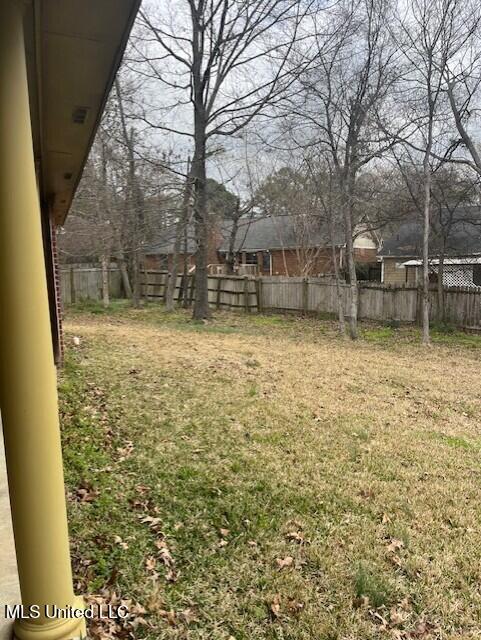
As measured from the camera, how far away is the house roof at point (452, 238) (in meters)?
15.0

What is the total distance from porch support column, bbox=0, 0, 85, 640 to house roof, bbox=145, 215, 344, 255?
13.6 meters

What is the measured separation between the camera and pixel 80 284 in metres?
19.3

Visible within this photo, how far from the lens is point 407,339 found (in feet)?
40.3

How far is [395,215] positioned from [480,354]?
6908 millimetres

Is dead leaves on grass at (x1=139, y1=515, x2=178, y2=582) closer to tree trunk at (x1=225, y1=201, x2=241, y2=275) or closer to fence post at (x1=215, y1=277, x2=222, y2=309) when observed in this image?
fence post at (x1=215, y1=277, x2=222, y2=309)

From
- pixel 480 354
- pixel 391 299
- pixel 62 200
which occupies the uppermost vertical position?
pixel 62 200

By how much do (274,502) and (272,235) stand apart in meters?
26.9

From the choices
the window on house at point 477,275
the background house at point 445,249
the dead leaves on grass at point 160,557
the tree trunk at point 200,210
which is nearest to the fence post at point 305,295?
the background house at point 445,249

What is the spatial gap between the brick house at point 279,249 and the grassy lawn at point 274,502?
16956 millimetres

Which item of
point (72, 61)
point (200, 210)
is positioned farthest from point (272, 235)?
point (72, 61)

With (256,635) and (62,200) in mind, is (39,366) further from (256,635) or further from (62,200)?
(62,200)

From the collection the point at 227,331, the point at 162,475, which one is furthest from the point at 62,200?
the point at 227,331

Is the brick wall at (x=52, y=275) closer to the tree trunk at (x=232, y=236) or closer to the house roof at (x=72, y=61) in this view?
the house roof at (x=72, y=61)

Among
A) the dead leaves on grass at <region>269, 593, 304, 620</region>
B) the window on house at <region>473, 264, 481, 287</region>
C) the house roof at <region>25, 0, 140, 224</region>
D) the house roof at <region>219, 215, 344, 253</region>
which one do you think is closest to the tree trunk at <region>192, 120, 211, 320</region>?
the house roof at <region>219, 215, 344, 253</region>
